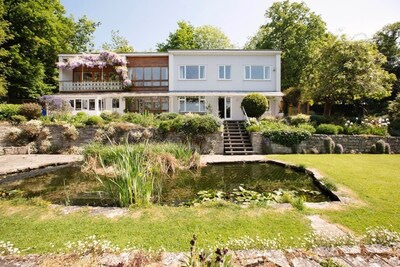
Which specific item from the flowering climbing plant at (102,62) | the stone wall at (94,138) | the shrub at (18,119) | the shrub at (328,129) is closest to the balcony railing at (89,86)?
the flowering climbing plant at (102,62)

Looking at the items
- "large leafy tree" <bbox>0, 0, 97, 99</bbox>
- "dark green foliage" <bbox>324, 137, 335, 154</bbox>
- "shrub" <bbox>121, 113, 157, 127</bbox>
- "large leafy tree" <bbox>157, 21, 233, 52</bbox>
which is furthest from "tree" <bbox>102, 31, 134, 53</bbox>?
"dark green foliage" <bbox>324, 137, 335, 154</bbox>

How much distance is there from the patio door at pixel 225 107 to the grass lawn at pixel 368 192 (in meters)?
13.6

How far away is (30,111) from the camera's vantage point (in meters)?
17.4

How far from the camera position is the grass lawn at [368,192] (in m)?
4.57

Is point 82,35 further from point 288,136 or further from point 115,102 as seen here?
point 288,136

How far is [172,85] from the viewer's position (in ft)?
75.4

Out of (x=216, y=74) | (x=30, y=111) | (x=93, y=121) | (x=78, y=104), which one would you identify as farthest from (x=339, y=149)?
(x=78, y=104)

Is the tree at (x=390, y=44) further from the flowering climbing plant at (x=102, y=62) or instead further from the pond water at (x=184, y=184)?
the flowering climbing plant at (x=102, y=62)

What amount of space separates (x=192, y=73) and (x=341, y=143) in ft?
46.2

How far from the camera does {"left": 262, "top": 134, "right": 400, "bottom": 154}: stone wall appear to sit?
15.3 metres

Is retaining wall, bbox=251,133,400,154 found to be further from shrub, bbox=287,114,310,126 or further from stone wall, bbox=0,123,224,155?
stone wall, bbox=0,123,224,155

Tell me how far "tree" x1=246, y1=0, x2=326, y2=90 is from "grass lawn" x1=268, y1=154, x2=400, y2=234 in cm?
2131

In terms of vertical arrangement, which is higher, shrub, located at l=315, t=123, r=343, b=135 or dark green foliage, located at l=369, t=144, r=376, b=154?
shrub, located at l=315, t=123, r=343, b=135

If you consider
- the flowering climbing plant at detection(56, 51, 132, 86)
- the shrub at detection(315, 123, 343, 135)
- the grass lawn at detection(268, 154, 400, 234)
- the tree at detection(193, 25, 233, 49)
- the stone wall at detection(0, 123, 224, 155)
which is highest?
the tree at detection(193, 25, 233, 49)
